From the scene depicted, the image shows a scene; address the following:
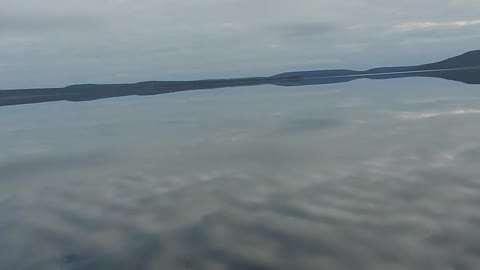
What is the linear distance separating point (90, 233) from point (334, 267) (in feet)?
21.6

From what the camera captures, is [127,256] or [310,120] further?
[310,120]

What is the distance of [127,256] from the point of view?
10.1m

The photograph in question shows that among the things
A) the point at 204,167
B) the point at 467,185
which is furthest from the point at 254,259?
the point at 204,167

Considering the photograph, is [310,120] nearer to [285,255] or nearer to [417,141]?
[417,141]

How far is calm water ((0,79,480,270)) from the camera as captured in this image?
966 centimetres

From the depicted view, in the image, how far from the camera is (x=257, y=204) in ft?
43.4

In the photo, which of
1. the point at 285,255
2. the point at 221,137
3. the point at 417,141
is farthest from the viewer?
the point at 221,137

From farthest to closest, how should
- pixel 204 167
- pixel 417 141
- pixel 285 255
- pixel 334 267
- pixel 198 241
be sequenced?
pixel 417 141 < pixel 204 167 < pixel 198 241 < pixel 285 255 < pixel 334 267

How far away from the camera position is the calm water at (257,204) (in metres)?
9.66

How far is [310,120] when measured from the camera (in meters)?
34.2

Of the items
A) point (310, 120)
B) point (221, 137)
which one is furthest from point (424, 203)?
point (310, 120)

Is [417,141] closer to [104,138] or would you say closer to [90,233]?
[90,233]

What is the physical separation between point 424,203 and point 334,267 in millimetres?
4602

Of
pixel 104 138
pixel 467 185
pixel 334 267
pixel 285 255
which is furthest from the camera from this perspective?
pixel 104 138
